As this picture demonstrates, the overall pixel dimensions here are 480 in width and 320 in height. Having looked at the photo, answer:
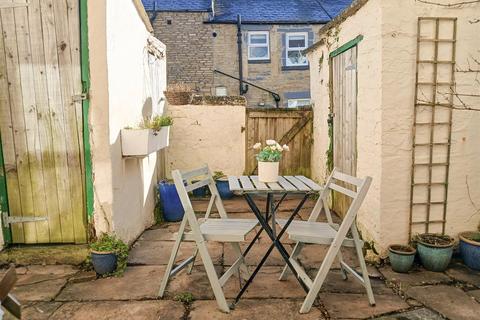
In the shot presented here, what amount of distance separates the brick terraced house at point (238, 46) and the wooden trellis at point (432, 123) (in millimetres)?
9322

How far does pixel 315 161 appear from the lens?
6.74 m

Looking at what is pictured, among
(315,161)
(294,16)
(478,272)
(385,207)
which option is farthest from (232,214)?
(294,16)

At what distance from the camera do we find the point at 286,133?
7.07 m

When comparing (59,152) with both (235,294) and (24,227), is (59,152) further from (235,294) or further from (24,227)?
(235,294)

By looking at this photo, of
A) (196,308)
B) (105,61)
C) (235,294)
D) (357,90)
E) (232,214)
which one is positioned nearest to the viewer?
(196,308)

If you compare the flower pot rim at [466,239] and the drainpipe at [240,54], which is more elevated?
the drainpipe at [240,54]

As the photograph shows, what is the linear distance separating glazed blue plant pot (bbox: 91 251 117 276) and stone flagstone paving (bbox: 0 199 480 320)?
9 centimetres

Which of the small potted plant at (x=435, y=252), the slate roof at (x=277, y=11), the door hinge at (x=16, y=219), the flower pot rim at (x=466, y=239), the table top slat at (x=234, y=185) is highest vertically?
the slate roof at (x=277, y=11)

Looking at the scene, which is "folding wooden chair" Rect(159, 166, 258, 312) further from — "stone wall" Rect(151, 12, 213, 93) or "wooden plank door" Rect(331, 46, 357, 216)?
"stone wall" Rect(151, 12, 213, 93)

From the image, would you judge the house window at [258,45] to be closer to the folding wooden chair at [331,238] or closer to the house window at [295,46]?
the house window at [295,46]

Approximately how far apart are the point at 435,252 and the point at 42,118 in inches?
155

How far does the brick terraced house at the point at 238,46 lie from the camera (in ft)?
40.5

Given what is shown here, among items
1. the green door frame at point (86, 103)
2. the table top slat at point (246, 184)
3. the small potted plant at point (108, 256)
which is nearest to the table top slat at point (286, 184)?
the table top slat at point (246, 184)

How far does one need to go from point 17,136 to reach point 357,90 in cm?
363
